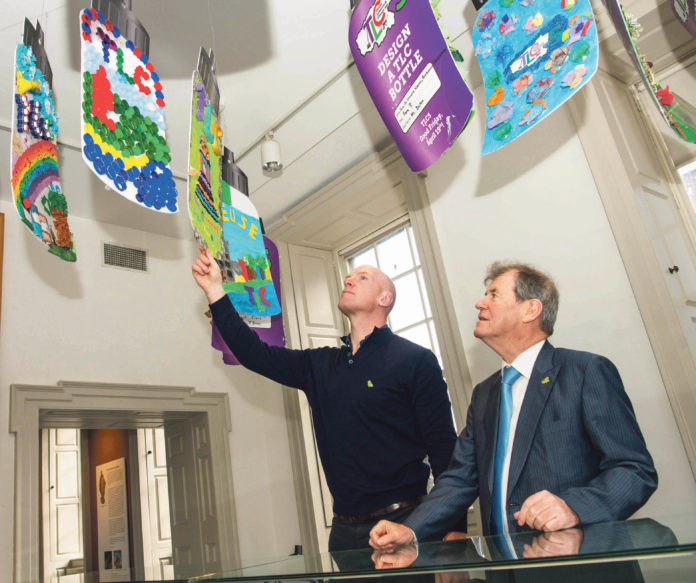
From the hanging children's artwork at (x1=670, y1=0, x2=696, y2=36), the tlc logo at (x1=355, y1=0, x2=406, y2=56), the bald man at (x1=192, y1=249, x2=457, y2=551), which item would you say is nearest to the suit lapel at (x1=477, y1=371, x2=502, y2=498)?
the bald man at (x1=192, y1=249, x2=457, y2=551)

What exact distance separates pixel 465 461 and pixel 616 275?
1.79 m

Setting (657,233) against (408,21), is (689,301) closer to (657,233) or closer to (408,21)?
(657,233)

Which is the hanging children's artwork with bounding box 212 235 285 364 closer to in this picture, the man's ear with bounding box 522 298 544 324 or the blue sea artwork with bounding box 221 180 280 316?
the blue sea artwork with bounding box 221 180 280 316

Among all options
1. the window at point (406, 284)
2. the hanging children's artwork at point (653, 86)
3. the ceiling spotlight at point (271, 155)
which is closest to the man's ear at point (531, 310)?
the hanging children's artwork at point (653, 86)

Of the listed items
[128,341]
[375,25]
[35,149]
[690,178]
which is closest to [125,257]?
[128,341]

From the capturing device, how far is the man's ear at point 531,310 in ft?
6.39

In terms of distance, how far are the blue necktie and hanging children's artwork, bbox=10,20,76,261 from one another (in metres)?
1.57

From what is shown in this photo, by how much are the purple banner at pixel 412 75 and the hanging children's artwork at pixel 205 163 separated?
566 millimetres

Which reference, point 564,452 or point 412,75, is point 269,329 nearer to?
point 412,75

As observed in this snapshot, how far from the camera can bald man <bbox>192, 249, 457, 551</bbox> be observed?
213cm

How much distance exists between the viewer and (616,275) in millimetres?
3229

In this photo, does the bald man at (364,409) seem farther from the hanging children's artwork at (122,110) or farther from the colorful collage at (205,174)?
the hanging children's artwork at (122,110)

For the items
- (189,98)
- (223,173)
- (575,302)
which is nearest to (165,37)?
(189,98)

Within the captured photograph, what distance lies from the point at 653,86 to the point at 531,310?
39.9 inches
